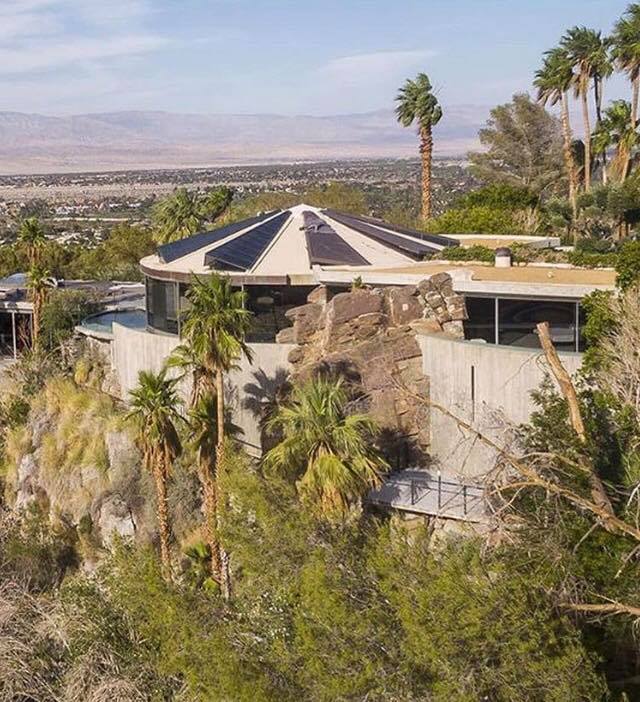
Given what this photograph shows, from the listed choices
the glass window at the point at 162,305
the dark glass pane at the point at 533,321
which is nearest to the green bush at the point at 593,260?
the dark glass pane at the point at 533,321

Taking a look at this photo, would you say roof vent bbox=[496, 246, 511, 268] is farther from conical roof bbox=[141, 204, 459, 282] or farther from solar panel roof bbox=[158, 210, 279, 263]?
solar panel roof bbox=[158, 210, 279, 263]

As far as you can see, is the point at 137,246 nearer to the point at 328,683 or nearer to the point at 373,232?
the point at 373,232

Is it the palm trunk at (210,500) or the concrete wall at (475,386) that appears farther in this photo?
the palm trunk at (210,500)

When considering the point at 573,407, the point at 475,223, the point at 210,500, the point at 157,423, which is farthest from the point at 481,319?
the point at 475,223

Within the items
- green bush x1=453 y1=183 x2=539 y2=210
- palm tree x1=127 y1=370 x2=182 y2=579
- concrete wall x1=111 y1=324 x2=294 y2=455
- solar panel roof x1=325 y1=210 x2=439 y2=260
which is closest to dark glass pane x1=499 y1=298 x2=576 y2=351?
concrete wall x1=111 y1=324 x2=294 y2=455

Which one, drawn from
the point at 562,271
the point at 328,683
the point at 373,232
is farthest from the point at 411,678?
the point at 373,232

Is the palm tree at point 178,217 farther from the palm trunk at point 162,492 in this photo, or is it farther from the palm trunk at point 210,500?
the palm trunk at point 210,500

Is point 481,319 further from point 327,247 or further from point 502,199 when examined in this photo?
point 502,199

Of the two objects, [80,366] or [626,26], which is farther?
[626,26]
